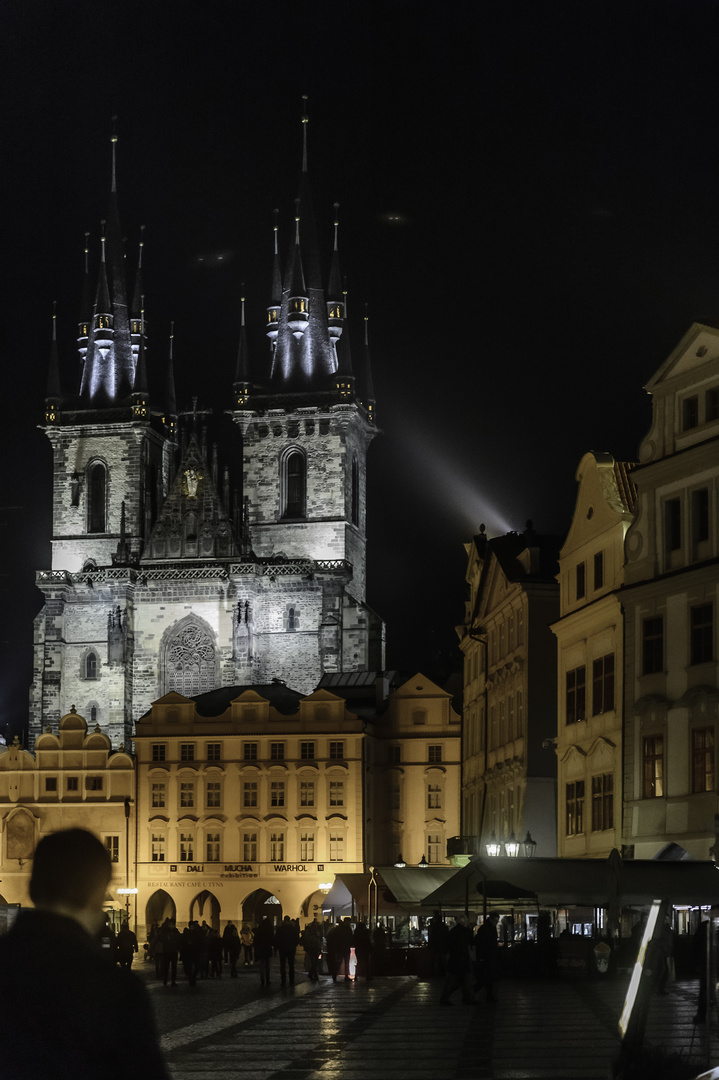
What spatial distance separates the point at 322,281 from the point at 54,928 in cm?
9670

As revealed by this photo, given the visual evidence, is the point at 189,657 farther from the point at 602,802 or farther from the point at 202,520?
the point at 602,802

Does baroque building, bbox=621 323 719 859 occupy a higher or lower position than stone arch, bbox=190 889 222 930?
higher

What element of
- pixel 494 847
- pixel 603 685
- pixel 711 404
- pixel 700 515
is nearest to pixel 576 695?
pixel 603 685

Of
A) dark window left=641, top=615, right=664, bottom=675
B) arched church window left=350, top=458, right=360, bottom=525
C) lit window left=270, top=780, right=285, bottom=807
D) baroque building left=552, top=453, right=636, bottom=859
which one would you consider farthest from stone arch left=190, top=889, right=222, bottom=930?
dark window left=641, top=615, right=664, bottom=675

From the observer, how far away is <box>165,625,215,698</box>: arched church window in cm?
9281

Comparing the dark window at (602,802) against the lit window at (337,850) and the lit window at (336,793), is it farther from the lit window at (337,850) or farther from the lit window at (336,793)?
the lit window at (336,793)

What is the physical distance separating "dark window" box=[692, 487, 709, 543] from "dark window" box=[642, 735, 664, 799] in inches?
159

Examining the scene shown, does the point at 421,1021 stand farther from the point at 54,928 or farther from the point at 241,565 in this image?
the point at 241,565

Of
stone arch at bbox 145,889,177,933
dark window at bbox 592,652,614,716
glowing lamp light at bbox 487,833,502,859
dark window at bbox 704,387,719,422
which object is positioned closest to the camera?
dark window at bbox 704,387,719,422

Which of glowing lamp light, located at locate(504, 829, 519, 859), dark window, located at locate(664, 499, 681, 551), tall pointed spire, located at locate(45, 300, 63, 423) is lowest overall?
glowing lamp light, located at locate(504, 829, 519, 859)

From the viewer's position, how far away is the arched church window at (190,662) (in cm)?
9281

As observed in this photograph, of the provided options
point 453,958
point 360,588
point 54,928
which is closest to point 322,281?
point 360,588

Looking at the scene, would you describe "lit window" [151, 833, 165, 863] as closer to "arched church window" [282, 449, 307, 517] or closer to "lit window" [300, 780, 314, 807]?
"lit window" [300, 780, 314, 807]

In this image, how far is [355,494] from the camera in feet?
323
